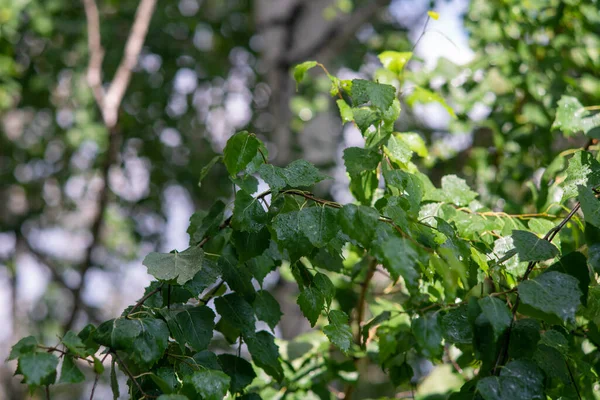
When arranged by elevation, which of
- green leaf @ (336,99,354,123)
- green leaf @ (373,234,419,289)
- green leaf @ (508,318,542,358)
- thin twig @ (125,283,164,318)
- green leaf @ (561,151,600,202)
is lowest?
thin twig @ (125,283,164,318)

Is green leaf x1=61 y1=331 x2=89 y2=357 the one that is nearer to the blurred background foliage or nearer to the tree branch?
the blurred background foliage

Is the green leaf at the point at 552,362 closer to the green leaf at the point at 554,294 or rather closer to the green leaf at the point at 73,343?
the green leaf at the point at 554,294

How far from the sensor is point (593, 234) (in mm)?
883

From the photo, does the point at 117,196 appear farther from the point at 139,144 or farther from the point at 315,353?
the point at 315,353

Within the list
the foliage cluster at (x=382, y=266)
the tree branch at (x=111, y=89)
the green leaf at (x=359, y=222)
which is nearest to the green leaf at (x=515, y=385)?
the foliage cluster at (x=382, y=266)

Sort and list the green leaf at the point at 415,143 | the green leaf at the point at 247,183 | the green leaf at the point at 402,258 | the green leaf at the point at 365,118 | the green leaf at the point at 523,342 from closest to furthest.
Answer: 1. the green leaf at the point at 402,258
2. the green leaf at the point at 523,342
3. the green leaf at the point at 247,183
4. the green leaf at the point at 365,118
5. the green leaf at the point at 415,143

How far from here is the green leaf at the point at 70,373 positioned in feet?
2.66

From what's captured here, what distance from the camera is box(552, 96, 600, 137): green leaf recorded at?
1.31 meters

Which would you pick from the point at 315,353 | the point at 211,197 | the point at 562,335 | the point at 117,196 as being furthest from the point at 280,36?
the point at 562,335

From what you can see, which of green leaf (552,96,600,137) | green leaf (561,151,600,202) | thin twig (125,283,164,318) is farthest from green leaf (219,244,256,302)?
green leaf (552,96,600,137)

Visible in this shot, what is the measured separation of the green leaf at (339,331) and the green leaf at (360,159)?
0.74ft

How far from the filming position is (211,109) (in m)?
5.33

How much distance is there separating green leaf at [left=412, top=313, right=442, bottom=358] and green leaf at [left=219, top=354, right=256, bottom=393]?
37 centimetres

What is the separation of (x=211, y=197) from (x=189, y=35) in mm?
1335
